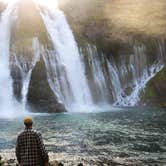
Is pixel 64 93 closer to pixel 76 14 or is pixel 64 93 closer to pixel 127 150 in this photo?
pixel 76 14

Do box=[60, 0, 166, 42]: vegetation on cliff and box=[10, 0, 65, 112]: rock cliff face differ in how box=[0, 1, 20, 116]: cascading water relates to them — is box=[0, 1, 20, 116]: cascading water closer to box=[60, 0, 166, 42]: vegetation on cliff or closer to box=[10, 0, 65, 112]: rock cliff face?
box=[10, 0, 65, 112]: rock cliff face

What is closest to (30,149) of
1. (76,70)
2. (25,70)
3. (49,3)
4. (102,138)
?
(102,138)

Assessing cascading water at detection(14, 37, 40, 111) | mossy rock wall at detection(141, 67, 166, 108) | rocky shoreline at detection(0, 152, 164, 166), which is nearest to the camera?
rocky shoreline at detection(0, 152, 164, 166)

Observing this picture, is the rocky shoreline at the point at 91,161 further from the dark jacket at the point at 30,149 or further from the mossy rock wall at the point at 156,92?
the mossy rock wall at the point at 156,92

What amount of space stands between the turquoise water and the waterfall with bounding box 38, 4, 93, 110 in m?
13.7

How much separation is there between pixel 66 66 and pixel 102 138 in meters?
26.7

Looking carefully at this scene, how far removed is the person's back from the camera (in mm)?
10500

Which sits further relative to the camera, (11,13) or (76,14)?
(76,14)

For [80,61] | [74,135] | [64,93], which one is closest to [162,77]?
[80,61]

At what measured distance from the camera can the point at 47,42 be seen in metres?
49.8

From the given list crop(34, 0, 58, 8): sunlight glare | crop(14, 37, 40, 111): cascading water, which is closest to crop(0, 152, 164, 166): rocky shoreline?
crop(14, 37, 40, 111): cascading water

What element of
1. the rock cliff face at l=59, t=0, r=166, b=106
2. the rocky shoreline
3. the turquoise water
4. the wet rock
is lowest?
the rocky shoreline

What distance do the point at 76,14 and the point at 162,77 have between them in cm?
1780

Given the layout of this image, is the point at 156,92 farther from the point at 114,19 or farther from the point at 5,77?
the point at 5,77
